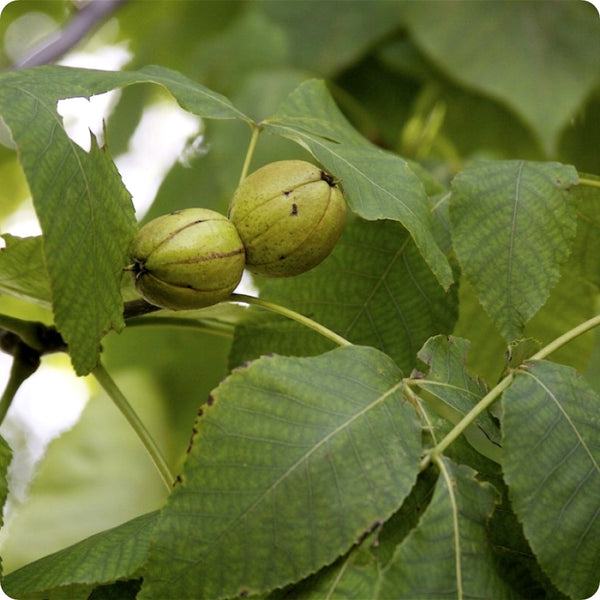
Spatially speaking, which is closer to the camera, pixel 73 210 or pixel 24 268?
pixel 73 210

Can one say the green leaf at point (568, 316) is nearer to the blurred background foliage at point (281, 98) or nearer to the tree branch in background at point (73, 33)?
the blurred background foliage at point (281, 98)

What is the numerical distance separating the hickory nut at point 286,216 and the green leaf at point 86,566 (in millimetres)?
224

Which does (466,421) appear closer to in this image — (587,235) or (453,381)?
(453,381)

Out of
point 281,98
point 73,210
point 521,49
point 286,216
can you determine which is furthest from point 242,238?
point 521,49

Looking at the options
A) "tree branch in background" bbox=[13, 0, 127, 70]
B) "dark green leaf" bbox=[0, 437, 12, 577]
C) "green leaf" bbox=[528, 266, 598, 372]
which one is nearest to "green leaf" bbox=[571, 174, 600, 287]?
"green leaf" bbox=[528, 266, 598, 372]

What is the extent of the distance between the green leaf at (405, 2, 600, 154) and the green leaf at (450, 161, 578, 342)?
636 mm

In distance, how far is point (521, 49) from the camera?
159 centimetres

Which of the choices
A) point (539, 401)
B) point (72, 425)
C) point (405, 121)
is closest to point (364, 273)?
point (539, 401)

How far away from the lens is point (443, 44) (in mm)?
1586

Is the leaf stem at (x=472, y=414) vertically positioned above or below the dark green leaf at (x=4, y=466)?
above

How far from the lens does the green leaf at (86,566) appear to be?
2.27ft

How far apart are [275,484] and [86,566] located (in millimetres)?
176

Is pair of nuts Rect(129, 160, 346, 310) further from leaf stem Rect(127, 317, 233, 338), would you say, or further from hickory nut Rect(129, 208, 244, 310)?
leaf stem Rect(127, 317, 233, 338)

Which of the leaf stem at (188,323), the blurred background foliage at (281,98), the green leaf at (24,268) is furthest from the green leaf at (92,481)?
the green leaf at (24,268)
